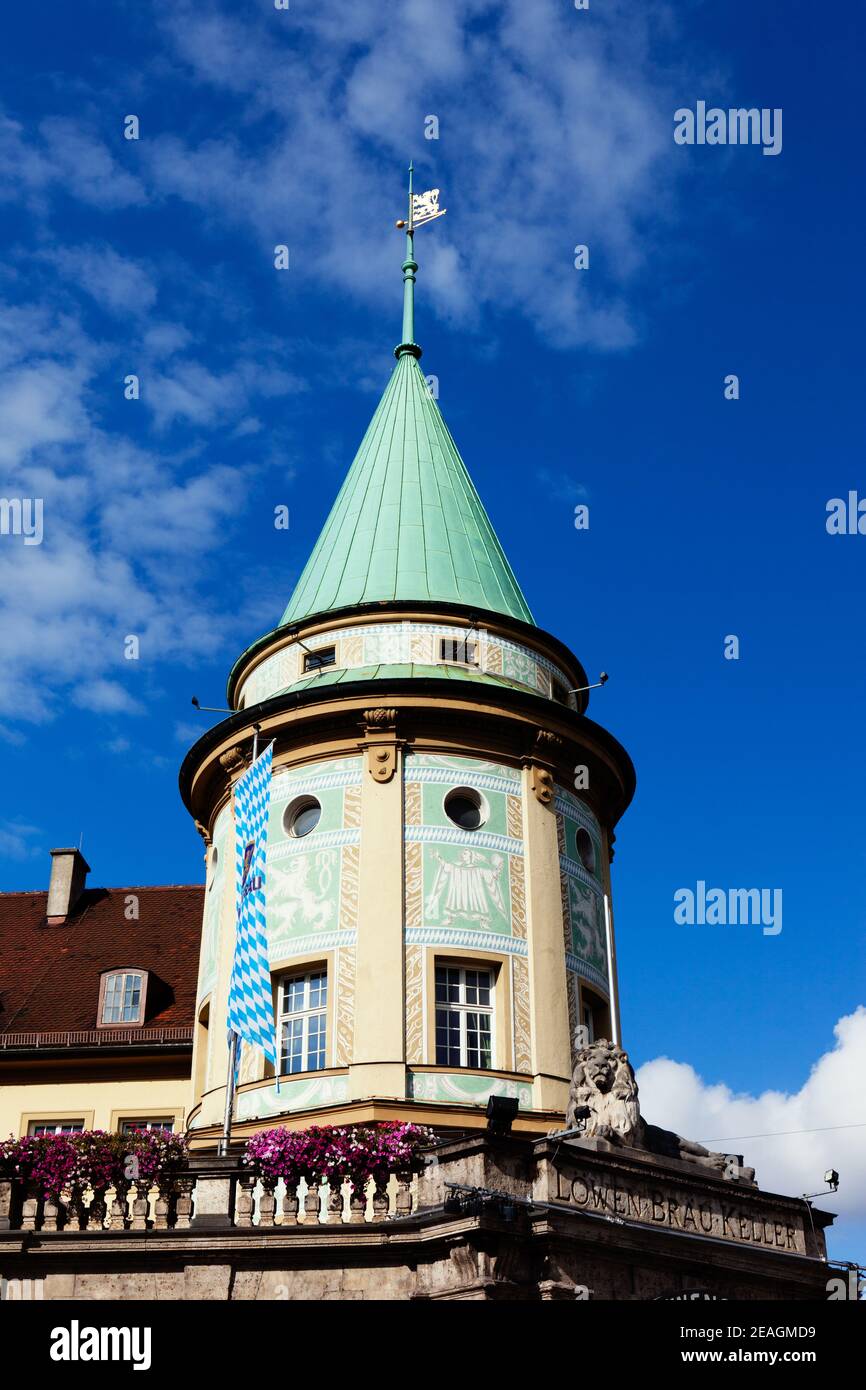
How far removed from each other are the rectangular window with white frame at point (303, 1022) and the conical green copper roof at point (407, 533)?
8.90 meters

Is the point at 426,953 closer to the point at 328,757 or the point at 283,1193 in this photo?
the point at 328,757

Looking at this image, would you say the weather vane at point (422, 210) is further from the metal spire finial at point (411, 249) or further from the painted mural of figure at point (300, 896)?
the painted mural of figure at point (300, 896)

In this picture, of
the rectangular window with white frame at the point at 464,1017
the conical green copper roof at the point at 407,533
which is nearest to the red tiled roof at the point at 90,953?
the rectangular window with white frame at the point at 464,1017

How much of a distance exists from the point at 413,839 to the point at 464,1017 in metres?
3.79

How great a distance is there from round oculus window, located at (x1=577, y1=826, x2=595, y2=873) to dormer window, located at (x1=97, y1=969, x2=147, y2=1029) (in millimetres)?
11705

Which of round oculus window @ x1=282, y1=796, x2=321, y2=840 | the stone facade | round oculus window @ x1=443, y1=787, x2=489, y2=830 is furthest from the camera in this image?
round oculus window @ x1=282, y1=796, x2=321, y2=840

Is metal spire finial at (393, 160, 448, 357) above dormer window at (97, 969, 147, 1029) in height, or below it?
above

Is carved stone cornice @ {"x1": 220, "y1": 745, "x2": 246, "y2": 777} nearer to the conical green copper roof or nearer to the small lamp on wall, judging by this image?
the conical green copper roof

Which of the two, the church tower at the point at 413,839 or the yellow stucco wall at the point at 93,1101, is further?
the yellow stucco wall at the point at 93,1101

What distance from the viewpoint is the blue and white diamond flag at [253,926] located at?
90.6 ft

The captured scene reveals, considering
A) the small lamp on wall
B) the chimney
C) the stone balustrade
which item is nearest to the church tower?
the stone balustrade

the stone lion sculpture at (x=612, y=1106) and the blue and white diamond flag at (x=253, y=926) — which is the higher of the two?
the blue and white diamond flag at (x=253, y=926)

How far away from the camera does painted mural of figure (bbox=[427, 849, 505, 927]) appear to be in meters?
30.5

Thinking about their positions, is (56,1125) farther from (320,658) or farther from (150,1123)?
(320,658)
